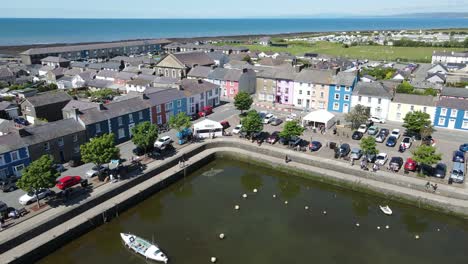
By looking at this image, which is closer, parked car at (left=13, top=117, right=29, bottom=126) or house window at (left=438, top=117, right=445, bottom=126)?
parked car at (left=13, top=117, right=29, bottom=126)

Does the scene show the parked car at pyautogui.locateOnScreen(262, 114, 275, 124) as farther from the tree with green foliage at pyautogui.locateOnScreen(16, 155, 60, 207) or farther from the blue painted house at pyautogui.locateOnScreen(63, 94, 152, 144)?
the tree with green foliage at pyautogui.locateOnScreen(16, 155, 60, 207)

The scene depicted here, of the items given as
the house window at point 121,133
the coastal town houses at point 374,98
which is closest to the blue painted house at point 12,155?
the house window at point 121,133

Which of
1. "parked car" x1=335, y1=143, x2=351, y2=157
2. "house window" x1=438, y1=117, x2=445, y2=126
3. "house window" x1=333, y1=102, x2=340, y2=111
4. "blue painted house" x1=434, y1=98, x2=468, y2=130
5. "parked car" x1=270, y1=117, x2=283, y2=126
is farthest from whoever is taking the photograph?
"house window" x1=333, y1=102, x2=340, y2=111

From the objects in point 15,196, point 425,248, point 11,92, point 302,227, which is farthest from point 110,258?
point 11,92

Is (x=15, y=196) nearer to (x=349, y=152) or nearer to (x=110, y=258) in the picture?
(x=110, y=258)

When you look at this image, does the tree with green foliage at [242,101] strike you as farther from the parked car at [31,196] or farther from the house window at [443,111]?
the parked car at [31,196]

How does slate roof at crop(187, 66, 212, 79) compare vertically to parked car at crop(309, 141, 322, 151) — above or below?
above

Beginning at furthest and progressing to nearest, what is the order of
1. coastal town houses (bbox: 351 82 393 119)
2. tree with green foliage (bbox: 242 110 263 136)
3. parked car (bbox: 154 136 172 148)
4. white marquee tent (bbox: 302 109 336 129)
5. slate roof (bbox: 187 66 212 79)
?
slate roof (bbox: 187 66 212 79)
coastal town houses (bbox: 351 82 393 119)
white marquee tent (bbox: 302 109 336 129)
tree with green foliage (bbox: 242 110 263 136)
parked car (bbox: 154 136 172 148)

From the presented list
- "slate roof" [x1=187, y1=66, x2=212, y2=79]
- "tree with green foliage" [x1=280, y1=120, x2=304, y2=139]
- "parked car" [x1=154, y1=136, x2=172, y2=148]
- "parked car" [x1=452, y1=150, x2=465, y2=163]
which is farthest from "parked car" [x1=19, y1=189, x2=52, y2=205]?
"slate roof" [x1=187, y1=66, x2=212, y2=79]

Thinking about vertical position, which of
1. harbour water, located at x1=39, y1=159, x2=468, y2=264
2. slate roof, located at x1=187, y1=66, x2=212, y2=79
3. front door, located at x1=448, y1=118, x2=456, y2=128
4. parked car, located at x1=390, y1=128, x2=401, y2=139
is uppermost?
slate roof, located at x1=187, y1=66, x2=212, y2=79
